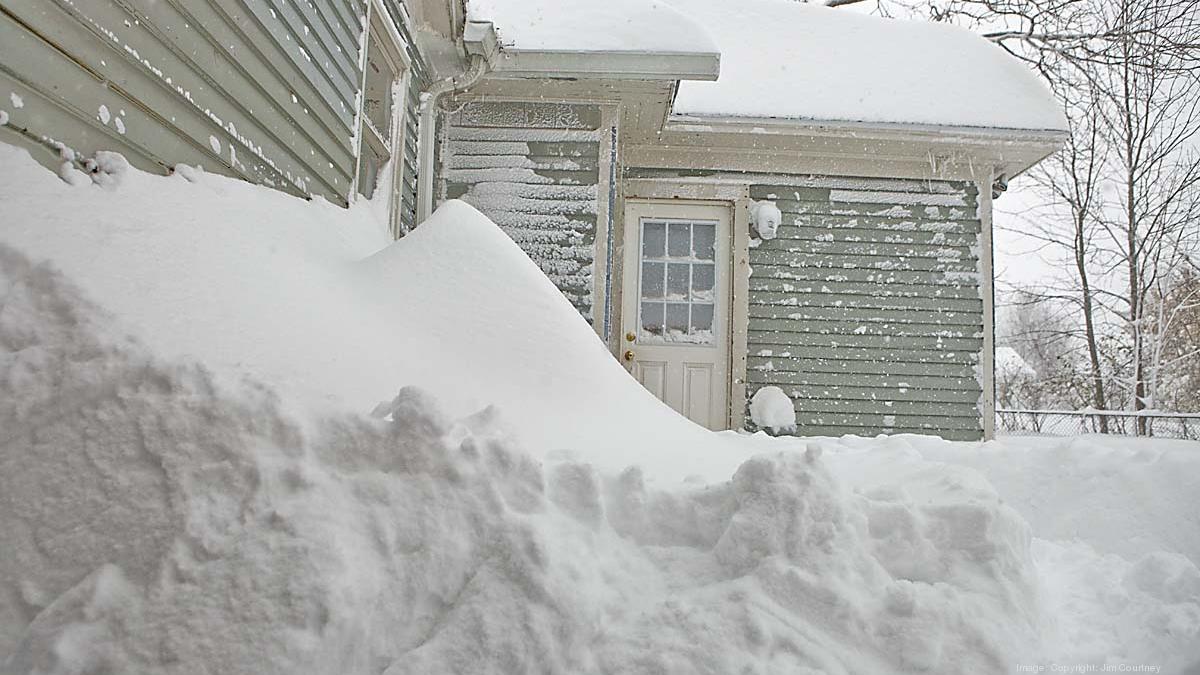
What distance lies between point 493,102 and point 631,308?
2.18m

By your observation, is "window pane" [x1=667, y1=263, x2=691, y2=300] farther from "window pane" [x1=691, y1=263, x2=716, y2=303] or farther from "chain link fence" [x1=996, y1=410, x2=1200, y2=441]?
"chain link fence" [x1=996, y1=410, x2=1200, y2=441]

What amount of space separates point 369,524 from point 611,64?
14.6ft

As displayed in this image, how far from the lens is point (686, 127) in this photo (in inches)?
257

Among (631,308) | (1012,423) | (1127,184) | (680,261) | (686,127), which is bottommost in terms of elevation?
(1012,423)

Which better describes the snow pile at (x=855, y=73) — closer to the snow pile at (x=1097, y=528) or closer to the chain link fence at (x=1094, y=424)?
the snow pile at (x=1097, y=528)

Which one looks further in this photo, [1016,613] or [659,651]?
[1016,613]

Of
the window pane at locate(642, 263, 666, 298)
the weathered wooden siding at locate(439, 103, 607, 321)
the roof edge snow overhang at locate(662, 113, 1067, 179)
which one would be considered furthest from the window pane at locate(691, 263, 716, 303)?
the weathered wooden siding at locate(439, 103, 607, 321)

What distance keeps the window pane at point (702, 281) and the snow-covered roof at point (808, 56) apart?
1.41m

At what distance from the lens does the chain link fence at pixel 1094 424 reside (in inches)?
543

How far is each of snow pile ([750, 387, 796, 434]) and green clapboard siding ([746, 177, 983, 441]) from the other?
4.5 inches

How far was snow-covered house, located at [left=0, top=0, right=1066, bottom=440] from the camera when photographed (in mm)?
5547

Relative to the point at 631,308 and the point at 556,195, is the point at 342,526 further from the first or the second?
the point at 631,308

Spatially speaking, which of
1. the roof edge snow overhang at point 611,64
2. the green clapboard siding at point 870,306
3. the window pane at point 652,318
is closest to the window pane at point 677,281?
the window pane at point 652,318

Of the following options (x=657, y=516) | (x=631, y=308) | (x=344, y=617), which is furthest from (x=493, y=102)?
(x=344, y=617)
